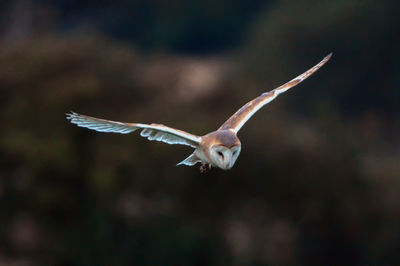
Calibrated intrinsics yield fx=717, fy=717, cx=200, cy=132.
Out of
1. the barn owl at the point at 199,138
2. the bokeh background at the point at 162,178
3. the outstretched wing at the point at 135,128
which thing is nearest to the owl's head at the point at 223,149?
the barn owl at the point at 199,138

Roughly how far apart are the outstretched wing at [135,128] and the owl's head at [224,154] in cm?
19

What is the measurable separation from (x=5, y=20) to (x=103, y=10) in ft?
16.3

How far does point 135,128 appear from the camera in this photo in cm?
481

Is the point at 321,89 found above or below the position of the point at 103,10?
below

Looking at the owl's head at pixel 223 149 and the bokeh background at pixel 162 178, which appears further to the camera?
the bokeh background at pixel 162 178

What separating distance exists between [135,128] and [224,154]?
63 cm

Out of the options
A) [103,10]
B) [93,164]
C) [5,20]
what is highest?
[103,10]

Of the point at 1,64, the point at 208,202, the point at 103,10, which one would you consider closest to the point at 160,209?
the point at 208,202

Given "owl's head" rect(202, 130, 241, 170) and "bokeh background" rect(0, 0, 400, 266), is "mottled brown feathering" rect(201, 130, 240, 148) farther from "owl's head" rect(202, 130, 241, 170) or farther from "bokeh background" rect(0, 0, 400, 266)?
"bokeh background" rect(0, 0, 400, 266)

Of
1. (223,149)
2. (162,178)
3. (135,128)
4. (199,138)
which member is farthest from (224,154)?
(162,178)

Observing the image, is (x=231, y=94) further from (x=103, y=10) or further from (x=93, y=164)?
(x=103, y=10)

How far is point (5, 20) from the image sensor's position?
28109mm

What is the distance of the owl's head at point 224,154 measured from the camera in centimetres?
470

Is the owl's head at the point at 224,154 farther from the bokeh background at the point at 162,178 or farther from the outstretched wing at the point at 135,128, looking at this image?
the bokeh background at the point at 162,178
